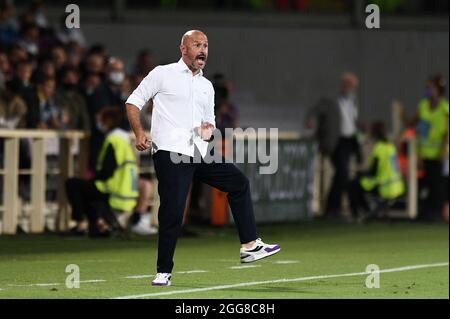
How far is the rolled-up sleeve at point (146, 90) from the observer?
13.2 metres

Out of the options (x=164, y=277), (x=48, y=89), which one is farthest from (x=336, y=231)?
(x=164, y=277)

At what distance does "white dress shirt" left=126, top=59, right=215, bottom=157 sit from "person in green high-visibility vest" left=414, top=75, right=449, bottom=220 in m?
11.5

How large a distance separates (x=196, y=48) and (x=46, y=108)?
9339mm

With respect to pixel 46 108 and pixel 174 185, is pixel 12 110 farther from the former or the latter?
pixel 174 185

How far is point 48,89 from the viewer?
71.9 ft

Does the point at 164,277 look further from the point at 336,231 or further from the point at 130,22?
the point at 130,22

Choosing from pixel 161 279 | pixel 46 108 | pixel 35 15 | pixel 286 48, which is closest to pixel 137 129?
pixel 161 279

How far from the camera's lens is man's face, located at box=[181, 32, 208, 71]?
13.1 metres

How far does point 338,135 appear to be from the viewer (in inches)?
1003

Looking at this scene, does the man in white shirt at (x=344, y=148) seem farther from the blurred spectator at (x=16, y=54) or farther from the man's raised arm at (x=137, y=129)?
the man's raised arm at (x=137, y=129)

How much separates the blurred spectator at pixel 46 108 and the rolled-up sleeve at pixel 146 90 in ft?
27.7

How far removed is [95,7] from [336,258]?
14316mm

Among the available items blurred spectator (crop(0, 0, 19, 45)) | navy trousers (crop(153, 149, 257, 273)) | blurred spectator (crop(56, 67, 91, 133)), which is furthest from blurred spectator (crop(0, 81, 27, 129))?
navy trousers (crop(153, 149, 257, 273))

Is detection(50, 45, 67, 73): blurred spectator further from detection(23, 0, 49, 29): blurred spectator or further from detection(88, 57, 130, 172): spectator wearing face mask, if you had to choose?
detection(23, 0, 49, 29): blurred spectator
